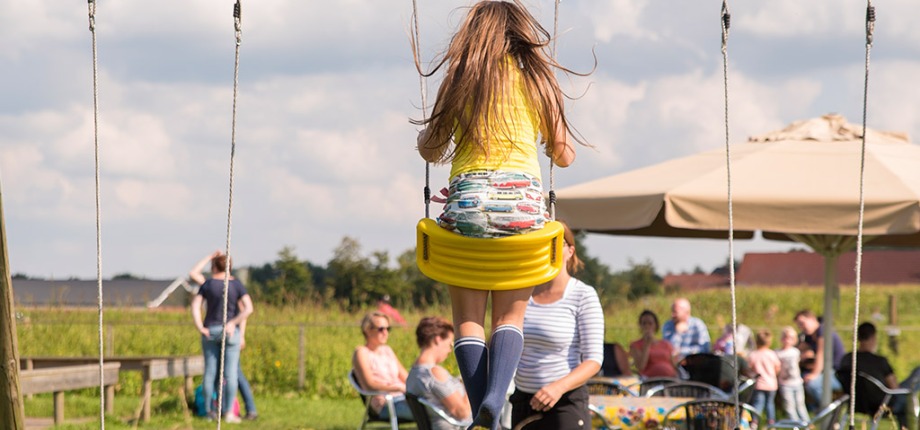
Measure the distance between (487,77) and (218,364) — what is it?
7658 millimetres

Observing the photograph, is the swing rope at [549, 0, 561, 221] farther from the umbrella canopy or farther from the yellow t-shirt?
the umbrella canopy

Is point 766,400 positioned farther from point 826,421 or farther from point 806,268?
point 806,268

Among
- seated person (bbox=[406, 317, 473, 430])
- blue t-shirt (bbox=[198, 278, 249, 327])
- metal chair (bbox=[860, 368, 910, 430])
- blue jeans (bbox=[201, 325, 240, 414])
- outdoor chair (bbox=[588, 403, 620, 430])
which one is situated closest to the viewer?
outdoor chair (bbox=[588, 403, 620, 430])

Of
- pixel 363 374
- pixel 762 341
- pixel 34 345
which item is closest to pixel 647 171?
pixel 762 341

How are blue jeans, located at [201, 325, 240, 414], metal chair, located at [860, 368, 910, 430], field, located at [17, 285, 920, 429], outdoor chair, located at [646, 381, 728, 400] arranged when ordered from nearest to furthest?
outdoor chair, located at [646, 381, 728, 400] < metal chair, located at [860, 368, 910, 430] < blue jeans, located at [201, 325, 240, 414] < field, located at [17, 285, 920, 429]

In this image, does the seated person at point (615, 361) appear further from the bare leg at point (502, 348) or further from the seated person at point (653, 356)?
the bare leg at point (502, 348)

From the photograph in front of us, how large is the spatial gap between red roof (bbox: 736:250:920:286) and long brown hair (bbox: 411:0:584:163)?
194ft

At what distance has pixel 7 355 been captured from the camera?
445 centimetres

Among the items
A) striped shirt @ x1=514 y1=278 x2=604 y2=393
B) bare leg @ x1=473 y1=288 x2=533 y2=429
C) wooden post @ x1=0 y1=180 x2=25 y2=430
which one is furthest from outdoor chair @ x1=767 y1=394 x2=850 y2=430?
wooden post @ x1=0 y1=180 x2=25 y2=430

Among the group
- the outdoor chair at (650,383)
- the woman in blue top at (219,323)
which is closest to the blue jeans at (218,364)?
the woman in blue top at (219,323)

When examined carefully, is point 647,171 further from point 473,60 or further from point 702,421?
point 473,60

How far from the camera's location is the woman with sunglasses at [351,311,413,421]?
359 inches

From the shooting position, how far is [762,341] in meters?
10.4

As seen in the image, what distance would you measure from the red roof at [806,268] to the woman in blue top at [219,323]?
53.1 meters
